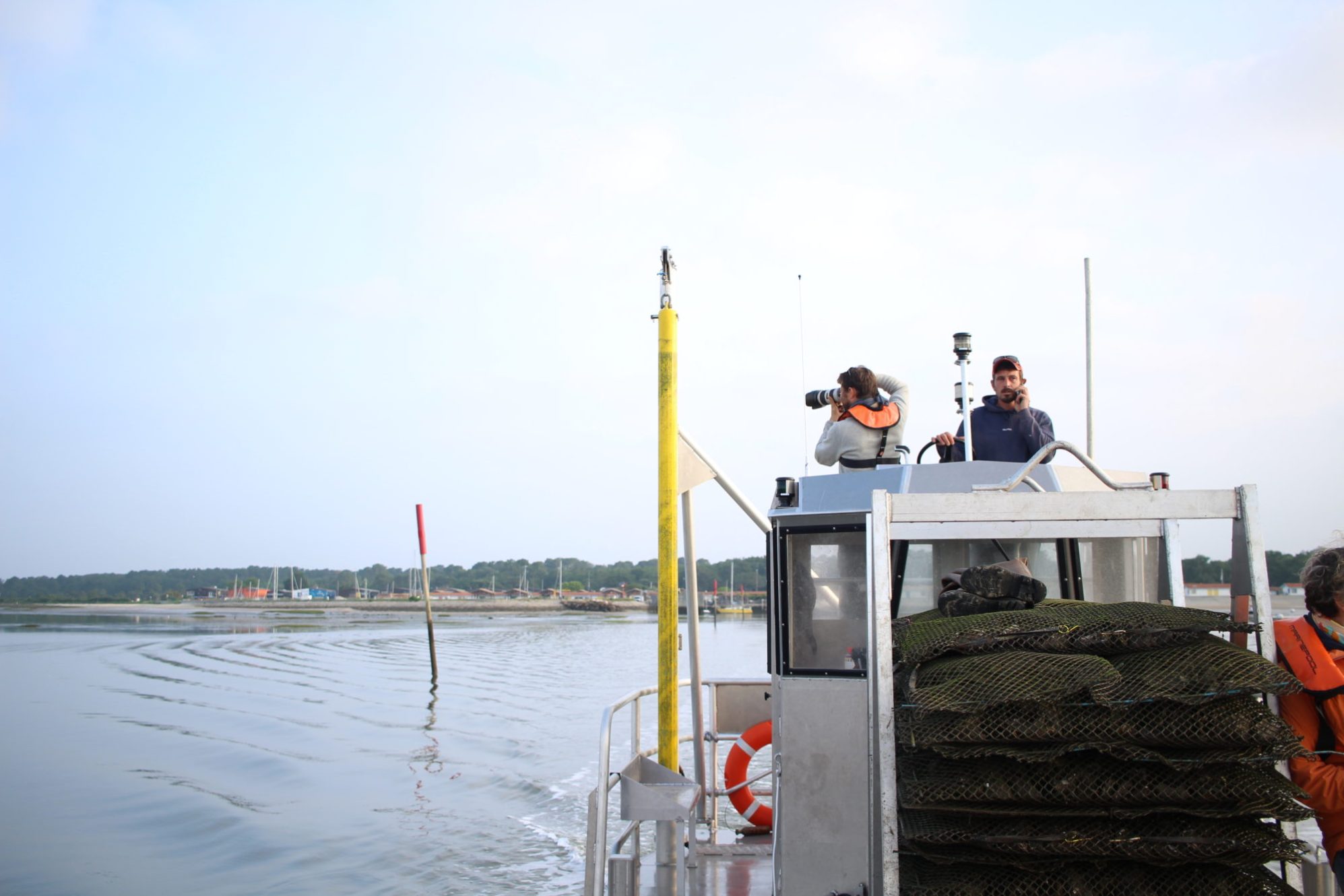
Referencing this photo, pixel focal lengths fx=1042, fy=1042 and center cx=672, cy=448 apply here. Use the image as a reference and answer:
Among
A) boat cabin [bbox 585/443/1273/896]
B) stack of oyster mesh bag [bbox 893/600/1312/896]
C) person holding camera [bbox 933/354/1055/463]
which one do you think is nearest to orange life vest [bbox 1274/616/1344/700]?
stack of oyster mesh bag [bbox 893/600/1312/896]

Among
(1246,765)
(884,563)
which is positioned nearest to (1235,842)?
Result: (1246,765)

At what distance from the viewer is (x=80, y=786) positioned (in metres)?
17.1

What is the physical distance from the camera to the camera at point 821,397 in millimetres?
6324

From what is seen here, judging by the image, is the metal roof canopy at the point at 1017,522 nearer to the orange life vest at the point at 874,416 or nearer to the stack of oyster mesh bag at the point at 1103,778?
the stack of oyster mesh bag at the point at 1103,778

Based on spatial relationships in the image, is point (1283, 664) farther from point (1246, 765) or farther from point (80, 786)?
point (80, 786)

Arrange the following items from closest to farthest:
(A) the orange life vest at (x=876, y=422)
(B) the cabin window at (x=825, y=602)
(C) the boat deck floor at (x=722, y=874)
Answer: (B) the cabin window at (x=825, y=602), (A) the orange life vest at (x=876, y=422), (C) the boat deck floor at (x=722, y=874)

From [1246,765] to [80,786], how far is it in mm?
18598

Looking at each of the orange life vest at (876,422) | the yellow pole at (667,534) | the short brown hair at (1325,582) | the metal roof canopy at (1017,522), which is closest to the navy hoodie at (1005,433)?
the orange life vest at (876,422)

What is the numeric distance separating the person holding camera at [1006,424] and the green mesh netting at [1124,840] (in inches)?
120

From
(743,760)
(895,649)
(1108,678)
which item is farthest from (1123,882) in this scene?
(743,760)

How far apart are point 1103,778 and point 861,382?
11.1 feet

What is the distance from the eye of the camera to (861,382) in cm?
620

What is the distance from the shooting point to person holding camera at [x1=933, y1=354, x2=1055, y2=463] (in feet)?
20.1

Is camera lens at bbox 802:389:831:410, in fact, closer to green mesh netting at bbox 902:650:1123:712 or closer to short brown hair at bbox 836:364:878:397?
short brown hair at bbox 836:364:878:397
